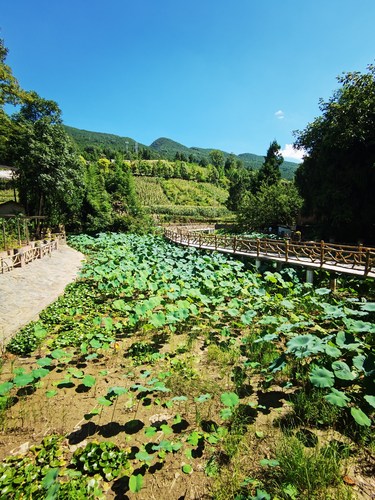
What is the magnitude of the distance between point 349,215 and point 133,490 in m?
19.9

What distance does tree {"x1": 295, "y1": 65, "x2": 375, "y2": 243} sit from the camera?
16766 mm

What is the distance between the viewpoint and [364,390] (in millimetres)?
3602

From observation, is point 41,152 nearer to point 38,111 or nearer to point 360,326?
point 38,111

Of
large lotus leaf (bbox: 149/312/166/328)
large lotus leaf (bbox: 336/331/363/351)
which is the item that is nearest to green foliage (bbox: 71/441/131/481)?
large lotus leaf (bbox: 149/312/166/328)

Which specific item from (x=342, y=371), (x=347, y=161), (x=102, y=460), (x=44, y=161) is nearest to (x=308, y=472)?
(x=342, y=371)

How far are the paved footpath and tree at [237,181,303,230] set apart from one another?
2310 centimetres

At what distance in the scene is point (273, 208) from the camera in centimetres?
3175

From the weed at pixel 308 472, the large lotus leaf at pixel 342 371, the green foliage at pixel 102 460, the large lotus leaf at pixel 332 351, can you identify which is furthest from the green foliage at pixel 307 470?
the green foliage at pixel 102 460

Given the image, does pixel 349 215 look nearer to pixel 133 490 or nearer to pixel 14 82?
pixel 133 490

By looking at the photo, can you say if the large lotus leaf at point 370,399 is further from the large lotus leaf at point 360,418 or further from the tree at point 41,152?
the tree at point 41,152

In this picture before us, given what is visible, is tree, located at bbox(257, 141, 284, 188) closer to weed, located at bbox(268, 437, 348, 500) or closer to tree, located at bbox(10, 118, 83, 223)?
tree, located at bbox(10, 118, 83, 223)

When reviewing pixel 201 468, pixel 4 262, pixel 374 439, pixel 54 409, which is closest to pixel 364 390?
pixel 374 439

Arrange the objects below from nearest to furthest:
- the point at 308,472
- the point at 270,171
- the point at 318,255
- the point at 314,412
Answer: the point at 308,472
the point at 314,412
the point at 318,255
the point at 270,171

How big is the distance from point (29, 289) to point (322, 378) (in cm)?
1095
